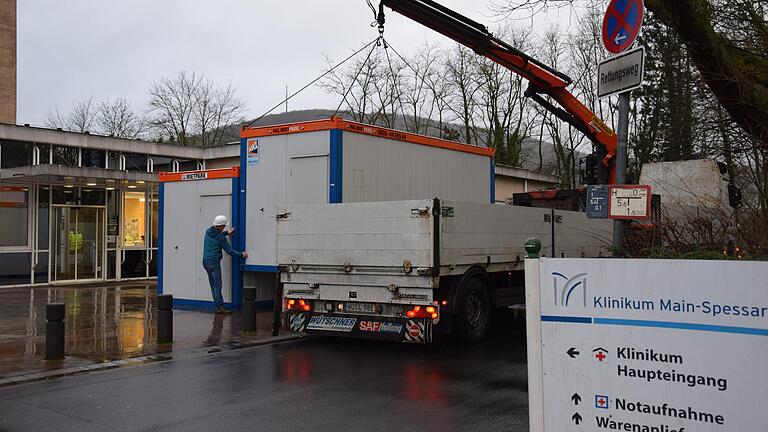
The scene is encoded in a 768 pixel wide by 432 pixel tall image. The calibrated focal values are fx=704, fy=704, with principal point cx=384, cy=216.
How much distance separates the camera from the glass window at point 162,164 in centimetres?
2366

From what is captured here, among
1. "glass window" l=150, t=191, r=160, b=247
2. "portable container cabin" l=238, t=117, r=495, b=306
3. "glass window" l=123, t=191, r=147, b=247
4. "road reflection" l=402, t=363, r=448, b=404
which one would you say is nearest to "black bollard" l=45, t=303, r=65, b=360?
"portable container cabin" l=238, t=117, r=495, b=306

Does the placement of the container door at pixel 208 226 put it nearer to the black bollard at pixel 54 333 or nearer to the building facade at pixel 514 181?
the black bollard at pixel 54 333

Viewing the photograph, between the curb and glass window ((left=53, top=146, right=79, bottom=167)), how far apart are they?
41.4 ft

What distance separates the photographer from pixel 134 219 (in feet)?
73.5

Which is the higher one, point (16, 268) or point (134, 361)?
point (16, 268)

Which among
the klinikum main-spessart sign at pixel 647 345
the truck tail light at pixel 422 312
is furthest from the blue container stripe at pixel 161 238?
the klinikum main-spessart sign at pixel 647 345

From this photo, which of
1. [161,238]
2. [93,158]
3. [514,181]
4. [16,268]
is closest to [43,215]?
[16,268]

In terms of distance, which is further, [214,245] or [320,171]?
[214,245]

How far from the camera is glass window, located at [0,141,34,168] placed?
19.2 m

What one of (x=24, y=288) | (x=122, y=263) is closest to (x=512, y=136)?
(x=122, y=263)

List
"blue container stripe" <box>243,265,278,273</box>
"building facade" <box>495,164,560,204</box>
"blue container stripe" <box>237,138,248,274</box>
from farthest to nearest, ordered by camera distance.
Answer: "building facade" <box>495,164,560,204</box>
"blue container stripe" <box>237,138,248,274</box>
"blue container stripe" <box>243,265,278,273</box>

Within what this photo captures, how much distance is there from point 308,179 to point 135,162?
1167cm

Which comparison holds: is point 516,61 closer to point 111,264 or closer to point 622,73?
point 622,73

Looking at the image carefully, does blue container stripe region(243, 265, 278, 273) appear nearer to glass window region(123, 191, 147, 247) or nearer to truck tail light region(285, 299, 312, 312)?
truck tail light region(285, 299, 312, 312)
